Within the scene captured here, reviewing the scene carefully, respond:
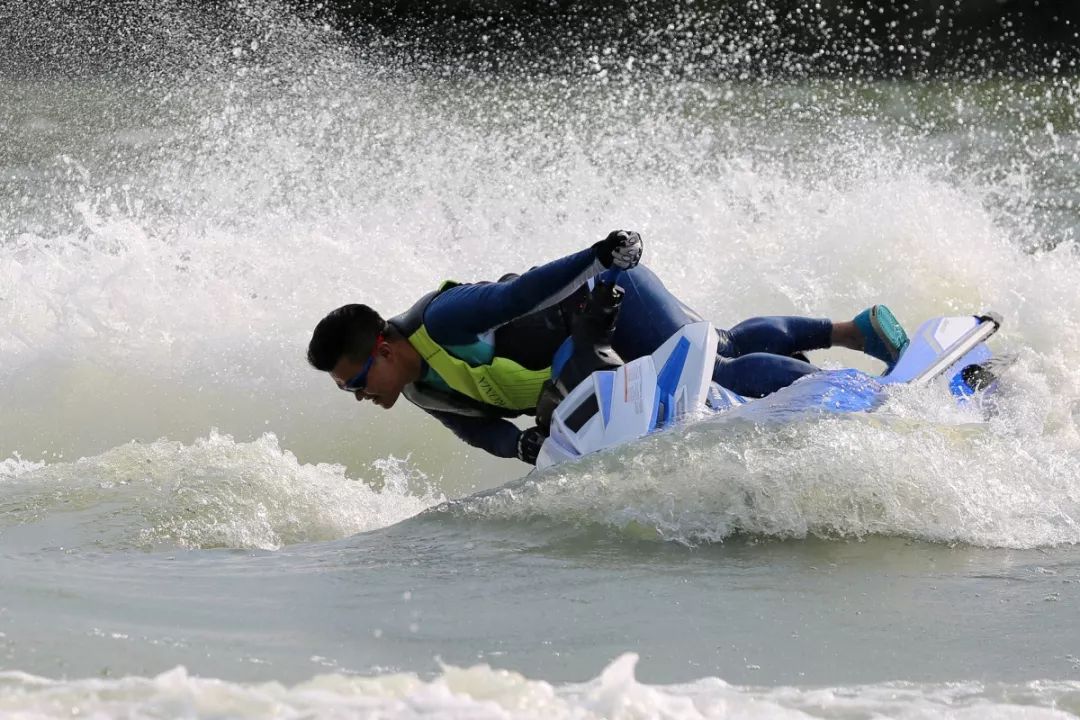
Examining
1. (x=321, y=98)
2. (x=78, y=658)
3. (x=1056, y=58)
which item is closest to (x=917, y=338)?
(x=78, y=658)

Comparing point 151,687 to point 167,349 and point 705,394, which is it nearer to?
point 705,394

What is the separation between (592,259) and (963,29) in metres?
16.5

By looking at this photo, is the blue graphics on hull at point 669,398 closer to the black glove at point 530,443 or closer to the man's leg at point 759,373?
the man's leg at point 759,373

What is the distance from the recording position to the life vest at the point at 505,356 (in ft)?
15.1

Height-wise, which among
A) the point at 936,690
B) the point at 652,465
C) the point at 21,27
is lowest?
the point at 936,690

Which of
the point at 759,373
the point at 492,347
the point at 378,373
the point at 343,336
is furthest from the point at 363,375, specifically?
the point at 759,373

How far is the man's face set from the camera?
4.55 metres

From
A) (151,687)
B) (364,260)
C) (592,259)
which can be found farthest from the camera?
(364,260)

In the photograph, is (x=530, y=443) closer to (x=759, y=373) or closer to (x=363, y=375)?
(x=363, y=375)

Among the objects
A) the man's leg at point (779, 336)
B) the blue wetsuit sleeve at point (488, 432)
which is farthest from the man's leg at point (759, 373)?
the blue wetsuit sleeve at point (488, 432)

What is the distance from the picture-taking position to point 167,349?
7.30 meters

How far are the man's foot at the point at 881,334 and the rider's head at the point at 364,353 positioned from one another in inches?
71.3

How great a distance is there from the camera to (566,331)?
471cm

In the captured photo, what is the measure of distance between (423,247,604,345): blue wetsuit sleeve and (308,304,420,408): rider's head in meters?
0.15
